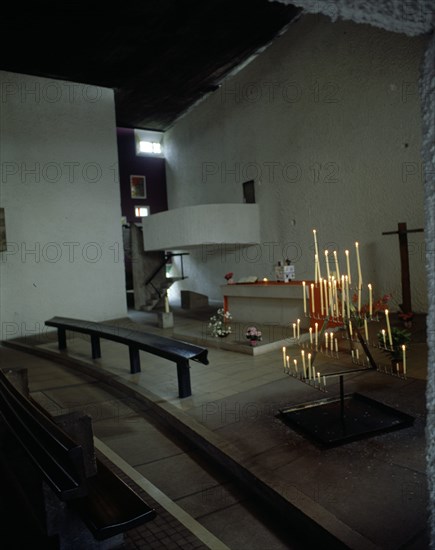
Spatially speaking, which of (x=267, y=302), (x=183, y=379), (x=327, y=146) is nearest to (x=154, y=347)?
(x=183, y=379)

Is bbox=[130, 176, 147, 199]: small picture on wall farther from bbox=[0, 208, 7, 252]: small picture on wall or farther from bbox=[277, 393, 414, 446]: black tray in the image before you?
bbox=[277, 393, 414, 446]: black tray

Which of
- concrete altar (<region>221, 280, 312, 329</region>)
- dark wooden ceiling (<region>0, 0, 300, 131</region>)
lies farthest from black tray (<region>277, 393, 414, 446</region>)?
dark wooden ceiling (<region>0, 0, 300, 131</region>)

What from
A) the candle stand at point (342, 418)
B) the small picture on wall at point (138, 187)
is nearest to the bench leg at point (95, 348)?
the candle stand at point (342, 418)

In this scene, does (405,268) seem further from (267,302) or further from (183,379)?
(183,379)

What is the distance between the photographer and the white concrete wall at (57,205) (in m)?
9.78

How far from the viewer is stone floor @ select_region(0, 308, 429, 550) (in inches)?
96.7

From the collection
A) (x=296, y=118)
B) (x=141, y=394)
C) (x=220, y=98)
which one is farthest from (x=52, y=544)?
(x=220, y=98)

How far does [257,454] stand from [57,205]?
8.78 metres

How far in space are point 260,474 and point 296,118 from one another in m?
9.69

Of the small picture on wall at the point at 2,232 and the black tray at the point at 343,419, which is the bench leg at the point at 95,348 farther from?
the small picture on wall at the point at 2,232

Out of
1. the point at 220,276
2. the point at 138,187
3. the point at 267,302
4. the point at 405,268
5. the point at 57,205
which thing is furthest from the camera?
the point at 138,187

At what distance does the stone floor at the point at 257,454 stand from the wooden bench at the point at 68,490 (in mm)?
459

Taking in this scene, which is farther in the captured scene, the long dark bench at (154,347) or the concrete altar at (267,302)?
the concrete altar at (267,302)

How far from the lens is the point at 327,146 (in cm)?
992
